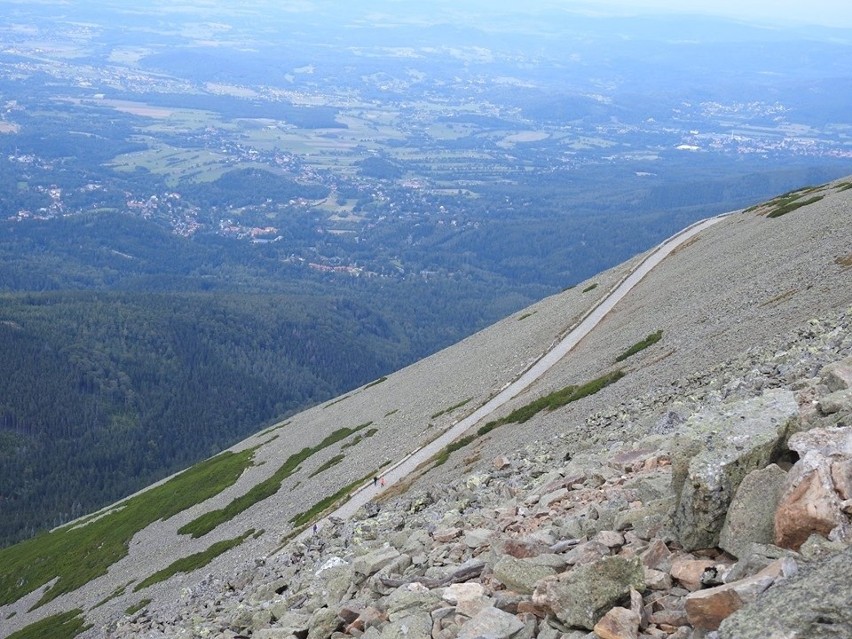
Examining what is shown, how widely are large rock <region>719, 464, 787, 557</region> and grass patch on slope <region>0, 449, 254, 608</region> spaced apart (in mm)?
81768

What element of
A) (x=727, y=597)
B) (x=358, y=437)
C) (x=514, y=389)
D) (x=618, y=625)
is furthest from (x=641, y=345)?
(x=727, y=597)

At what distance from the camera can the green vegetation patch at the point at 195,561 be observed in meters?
61.5

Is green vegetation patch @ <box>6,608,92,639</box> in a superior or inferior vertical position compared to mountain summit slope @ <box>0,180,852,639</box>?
inferior

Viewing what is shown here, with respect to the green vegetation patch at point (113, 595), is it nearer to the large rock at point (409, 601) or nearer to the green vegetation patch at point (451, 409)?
the green vegetation patch at point (451, 409)

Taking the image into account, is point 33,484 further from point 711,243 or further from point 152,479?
point 711,243

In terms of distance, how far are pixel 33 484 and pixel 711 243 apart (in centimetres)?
15960

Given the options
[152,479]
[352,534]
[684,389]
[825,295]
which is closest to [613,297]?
[825,295]

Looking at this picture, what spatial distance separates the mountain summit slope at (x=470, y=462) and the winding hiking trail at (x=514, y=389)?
1114 millimetres

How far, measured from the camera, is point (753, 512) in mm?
14641

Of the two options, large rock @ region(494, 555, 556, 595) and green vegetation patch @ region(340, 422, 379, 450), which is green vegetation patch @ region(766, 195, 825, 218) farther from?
large rock @ region(494, 555, 556, 595)

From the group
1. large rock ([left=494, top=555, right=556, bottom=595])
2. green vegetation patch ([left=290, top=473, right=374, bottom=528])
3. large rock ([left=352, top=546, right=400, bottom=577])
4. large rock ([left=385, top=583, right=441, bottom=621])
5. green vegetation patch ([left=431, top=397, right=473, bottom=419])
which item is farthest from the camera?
green vegetation patch ([left=431, top=397, right=473, bottom=419])

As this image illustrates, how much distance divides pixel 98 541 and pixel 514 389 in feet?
189

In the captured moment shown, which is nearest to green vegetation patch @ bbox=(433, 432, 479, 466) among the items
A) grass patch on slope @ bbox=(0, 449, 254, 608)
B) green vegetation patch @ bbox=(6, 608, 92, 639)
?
green vegetation patch @ bbox=(6, 608, 92, 639)

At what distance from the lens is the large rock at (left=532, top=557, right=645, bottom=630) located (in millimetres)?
14234
